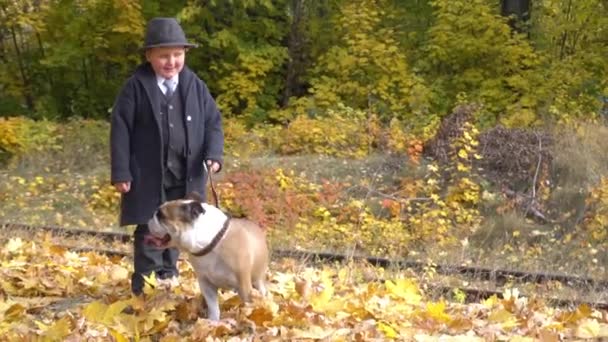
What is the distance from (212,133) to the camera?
5.97 meters

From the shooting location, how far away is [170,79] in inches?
229

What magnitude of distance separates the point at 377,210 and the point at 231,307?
7.11 meters

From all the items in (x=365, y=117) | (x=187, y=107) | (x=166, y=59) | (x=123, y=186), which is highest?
(x=166, y=59)

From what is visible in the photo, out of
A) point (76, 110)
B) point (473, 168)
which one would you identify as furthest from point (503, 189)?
point (76, 110)

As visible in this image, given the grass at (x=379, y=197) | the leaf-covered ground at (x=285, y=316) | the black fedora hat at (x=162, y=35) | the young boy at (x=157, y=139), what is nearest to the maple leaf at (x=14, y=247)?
the leaf-covered ground at (x=285, y=316)

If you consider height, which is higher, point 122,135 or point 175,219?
point 122,135

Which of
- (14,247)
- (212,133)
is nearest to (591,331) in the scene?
(212,133)

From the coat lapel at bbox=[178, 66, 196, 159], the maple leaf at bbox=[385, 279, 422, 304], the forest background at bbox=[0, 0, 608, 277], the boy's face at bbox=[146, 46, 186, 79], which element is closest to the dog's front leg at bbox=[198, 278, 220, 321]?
the coat lapel at bbox=[178, 66, 196, 159]

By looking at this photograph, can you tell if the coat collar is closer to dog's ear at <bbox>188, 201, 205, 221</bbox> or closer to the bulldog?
the bulldog

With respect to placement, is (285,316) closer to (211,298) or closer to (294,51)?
(211,298)

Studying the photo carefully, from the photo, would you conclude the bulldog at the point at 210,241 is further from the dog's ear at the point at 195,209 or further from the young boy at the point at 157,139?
the young boy at the point at 157,139

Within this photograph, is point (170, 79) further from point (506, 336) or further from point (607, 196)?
point (607, 196)

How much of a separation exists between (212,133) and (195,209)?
120cm

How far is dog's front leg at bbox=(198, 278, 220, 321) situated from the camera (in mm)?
5191
